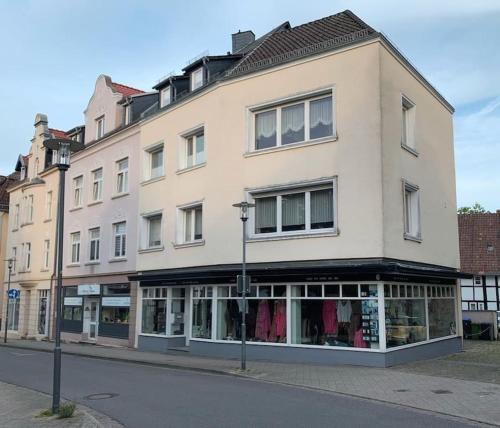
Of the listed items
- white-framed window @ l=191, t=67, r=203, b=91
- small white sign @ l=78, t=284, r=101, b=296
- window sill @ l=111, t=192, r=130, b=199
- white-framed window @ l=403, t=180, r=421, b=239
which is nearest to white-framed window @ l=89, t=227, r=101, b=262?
small white sign @ l=78, t=284, r=101, b=296

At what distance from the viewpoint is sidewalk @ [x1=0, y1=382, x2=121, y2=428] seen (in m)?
8.56

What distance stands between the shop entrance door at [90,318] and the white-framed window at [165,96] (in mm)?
10288

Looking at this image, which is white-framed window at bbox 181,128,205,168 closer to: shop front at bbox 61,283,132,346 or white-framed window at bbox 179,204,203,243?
white-framed window at bbox 179,204,203,243

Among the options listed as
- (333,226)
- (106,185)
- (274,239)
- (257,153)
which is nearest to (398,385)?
(333,226)

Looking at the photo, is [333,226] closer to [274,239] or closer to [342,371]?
[274,239]

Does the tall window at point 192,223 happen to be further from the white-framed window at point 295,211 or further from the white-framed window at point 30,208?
the white-framed window at point 30,208

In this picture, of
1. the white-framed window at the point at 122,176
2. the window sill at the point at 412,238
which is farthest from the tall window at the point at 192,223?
the window sill at the point at 412,238

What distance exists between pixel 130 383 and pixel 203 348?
263 inches

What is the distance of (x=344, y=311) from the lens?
1644 cm

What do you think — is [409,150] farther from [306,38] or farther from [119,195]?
[119,195]

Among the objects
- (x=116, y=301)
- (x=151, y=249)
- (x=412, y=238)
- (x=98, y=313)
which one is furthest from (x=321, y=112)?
(x=98, y=313)

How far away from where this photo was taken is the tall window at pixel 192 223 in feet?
70.6

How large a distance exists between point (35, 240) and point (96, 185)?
27.7 feet

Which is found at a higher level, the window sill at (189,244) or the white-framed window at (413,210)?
the white-framed window at (413,210)
